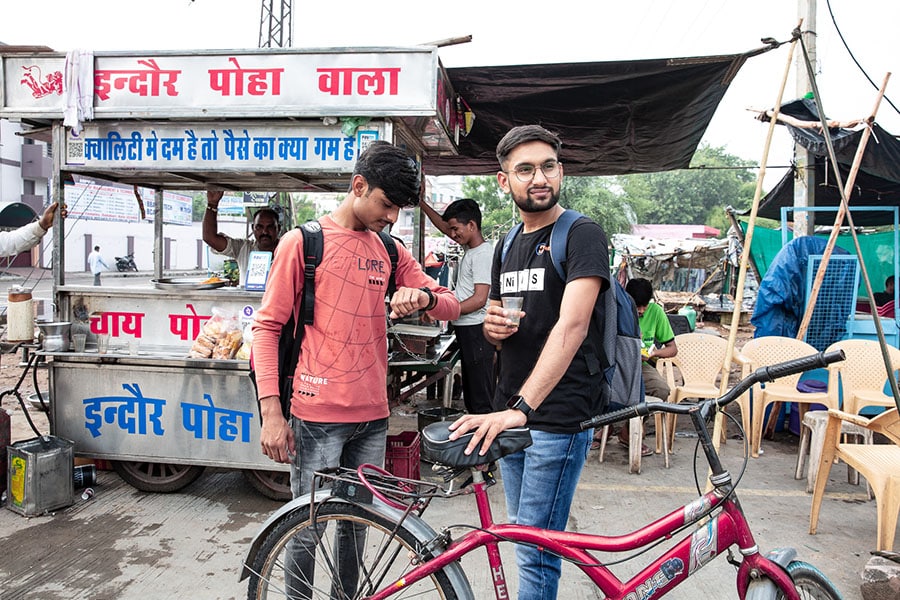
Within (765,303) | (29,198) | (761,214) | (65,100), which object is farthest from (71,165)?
(29,198)

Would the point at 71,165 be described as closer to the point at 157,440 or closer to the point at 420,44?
the point at 157,440

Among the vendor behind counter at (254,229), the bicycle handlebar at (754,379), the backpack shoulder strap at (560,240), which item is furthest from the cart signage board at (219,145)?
the bicycle handlebar at (754,379)

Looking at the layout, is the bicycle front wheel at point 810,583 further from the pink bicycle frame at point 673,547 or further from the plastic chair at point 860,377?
the plastic chair at point 860,377

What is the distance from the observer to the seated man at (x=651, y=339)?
5.51 m

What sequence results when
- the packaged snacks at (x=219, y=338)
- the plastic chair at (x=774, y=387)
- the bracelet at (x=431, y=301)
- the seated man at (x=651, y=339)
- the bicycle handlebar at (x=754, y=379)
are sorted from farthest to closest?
the seated man at (x=651, y=339) → the plastic chair at (x=774, y=387) → the packaged snacks at (x=219, y=338) → the bracelet at (x=431, y=301) → the bicycle handlebar at (x=754, y=379)

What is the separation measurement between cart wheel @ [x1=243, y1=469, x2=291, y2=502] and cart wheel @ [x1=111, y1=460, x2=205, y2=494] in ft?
1.34

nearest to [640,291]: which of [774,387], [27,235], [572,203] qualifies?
[774,387]

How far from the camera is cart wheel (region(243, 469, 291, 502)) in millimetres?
4227

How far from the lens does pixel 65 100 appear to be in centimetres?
411

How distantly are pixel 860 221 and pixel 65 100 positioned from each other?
10477 mm

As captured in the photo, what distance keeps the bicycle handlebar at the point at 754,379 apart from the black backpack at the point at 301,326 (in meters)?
1.06

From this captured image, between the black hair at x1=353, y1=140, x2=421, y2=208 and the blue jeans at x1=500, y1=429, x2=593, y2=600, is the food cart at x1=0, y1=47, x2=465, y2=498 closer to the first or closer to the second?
the black hair at x1=353, y1=140, x2=421, y2=208

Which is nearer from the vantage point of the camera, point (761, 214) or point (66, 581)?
point (66, 581)

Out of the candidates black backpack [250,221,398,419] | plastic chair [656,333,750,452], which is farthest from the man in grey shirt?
black backpack [250,221,398,419]
